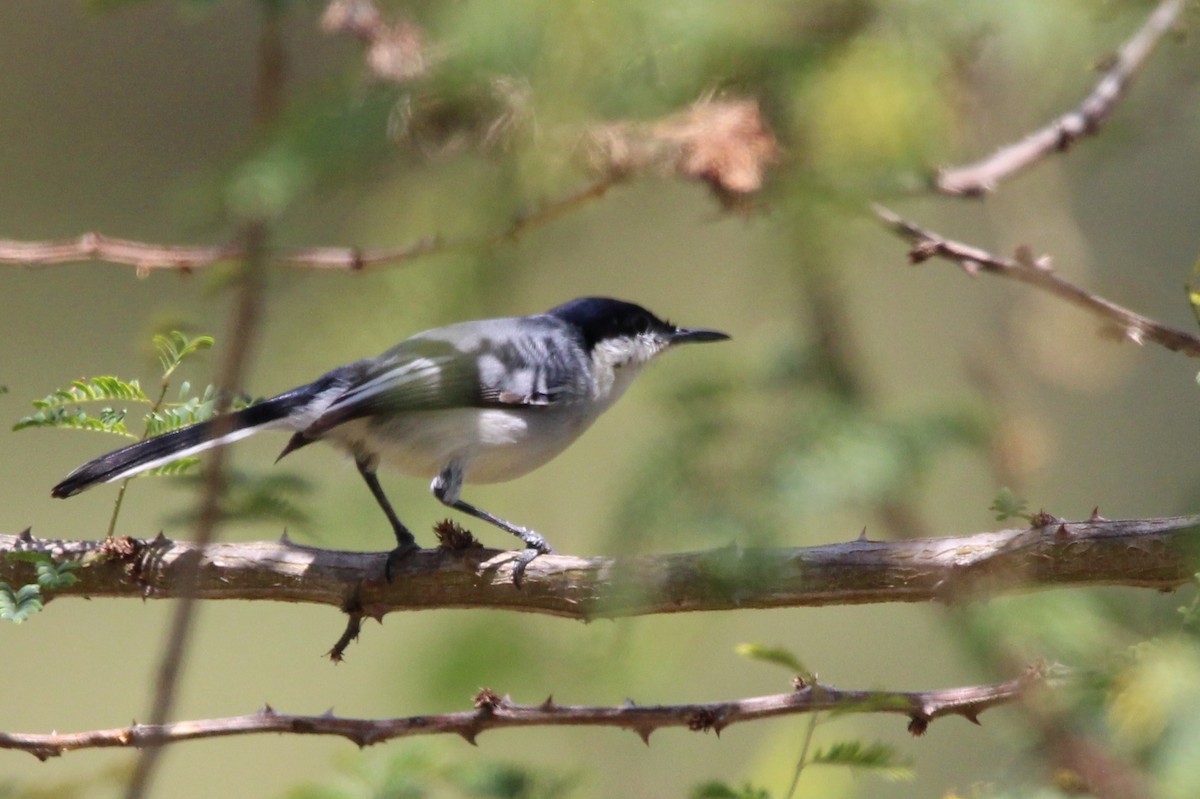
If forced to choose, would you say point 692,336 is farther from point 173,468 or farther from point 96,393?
point 96,393

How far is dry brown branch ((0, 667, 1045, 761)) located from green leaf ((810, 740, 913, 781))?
0.05m

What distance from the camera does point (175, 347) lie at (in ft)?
5.49

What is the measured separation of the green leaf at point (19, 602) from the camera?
1.62m

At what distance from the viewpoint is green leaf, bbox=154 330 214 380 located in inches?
64.1

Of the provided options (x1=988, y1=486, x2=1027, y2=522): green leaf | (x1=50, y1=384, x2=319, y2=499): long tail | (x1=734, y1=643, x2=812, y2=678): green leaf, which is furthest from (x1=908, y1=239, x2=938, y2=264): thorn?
(x1=50, y1=384, x2=319, y2=499): long tail

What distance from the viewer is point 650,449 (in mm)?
1553

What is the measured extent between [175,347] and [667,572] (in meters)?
0.81

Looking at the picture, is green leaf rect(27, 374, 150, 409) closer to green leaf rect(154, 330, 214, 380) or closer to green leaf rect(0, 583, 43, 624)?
green leaf rect(154, 330, 214, 380)

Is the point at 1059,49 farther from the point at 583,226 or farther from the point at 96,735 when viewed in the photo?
the point at 96,735

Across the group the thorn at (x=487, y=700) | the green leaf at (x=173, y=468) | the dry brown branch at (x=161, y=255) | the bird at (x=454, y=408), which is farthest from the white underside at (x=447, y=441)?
the thorn at (x=487, y=700)

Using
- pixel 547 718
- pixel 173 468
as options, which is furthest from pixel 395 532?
pixel 547 718

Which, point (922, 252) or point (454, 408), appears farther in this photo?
point (454, 408)

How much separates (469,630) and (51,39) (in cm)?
378

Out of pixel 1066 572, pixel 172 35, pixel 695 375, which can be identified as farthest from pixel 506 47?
pixel 172 35
